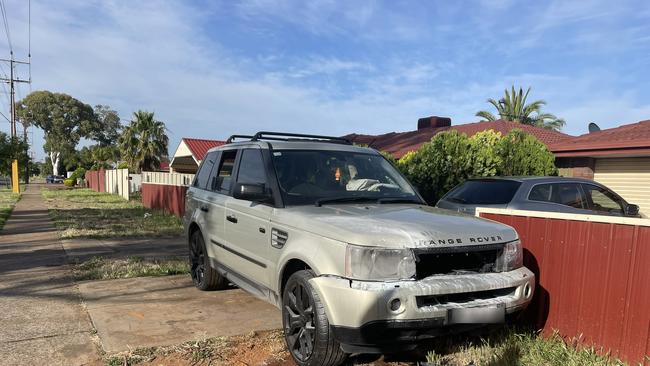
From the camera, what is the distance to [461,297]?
341 centimetres

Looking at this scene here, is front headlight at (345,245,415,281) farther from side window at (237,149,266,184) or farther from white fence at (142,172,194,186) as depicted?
white fence at (142,172,194,186)

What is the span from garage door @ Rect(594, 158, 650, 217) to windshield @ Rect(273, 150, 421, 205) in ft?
27.7

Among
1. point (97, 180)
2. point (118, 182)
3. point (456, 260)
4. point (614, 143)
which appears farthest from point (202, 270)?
point (97, 180)

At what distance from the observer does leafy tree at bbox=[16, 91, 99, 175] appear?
6714 centimetres

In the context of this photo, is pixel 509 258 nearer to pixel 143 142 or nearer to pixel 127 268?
pixel 127 268

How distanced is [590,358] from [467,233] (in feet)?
4.62

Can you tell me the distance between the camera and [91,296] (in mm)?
5793

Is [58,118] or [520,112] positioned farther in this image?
[58,118]

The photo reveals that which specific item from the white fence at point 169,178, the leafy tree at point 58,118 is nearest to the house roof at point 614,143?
the white fence at point 169,178

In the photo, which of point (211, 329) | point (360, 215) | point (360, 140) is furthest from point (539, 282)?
point (360, 140)

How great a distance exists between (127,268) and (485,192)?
5.36m

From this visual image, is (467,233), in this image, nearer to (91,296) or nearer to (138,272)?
(91,296)

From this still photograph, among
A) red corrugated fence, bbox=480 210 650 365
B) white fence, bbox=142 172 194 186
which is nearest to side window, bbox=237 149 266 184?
red corrugated fence, bbox=480 210 650 365

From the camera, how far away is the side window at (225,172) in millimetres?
5535
